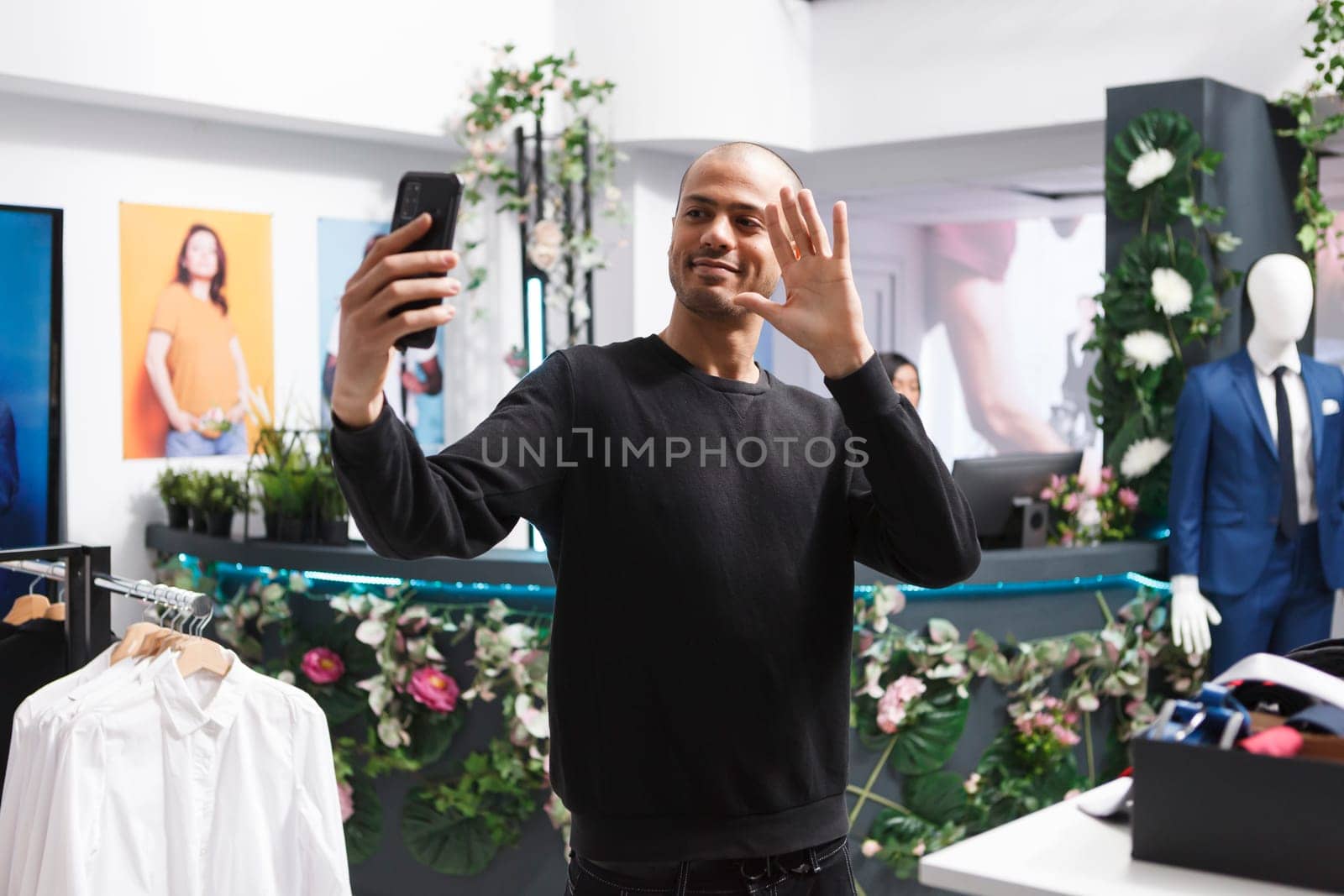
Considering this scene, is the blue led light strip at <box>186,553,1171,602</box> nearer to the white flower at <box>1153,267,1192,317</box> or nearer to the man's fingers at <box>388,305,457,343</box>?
the white flower at <box>1153,267,1192,317</box>

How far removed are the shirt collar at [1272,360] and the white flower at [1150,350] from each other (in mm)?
306

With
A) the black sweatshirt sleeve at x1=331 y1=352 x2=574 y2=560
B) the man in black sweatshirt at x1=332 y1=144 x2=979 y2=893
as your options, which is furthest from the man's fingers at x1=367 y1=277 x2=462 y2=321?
the man in black sweatshirt at x1=332 y1=144 x2=979 y2=893

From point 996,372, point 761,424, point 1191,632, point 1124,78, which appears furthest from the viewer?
A: point 996,372

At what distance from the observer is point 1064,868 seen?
126 cm

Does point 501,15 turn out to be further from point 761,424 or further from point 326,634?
point 761,424

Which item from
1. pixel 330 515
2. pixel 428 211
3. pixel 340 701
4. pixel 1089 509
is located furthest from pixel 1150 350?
pixel 428 211

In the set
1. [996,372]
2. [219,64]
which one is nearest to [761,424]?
[219,64]

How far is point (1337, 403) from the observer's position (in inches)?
170

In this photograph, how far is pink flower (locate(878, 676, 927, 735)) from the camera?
3762mm

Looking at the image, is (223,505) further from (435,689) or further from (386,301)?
(386,301)

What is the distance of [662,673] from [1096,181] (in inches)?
260

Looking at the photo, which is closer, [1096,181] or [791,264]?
[791,264]

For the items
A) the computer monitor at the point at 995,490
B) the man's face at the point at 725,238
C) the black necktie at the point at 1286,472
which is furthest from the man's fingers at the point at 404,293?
the black necktie at the point at 1286,472

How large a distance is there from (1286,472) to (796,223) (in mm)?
3151
